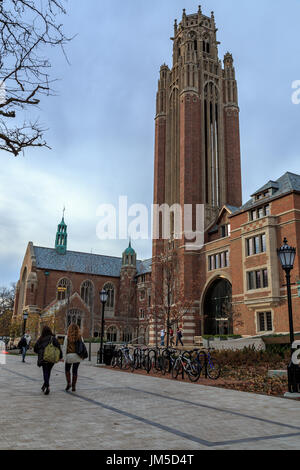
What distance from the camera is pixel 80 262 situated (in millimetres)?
73250

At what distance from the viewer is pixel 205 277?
42562 mm

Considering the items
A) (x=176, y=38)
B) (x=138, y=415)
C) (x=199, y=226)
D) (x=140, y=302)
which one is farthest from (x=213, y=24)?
(x=138, y=415)

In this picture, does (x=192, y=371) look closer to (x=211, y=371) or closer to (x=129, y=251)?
(x=211, y=371)

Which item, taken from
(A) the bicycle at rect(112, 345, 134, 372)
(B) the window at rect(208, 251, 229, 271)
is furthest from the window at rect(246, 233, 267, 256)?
(A) the bicycle at rect(112, 345, 134, 372)

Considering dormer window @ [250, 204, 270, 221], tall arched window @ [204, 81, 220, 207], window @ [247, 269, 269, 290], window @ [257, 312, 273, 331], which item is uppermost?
tall arched window @ [204, 81, 220, 207]

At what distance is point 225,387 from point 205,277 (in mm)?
30140

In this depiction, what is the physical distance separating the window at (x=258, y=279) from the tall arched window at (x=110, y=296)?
40857 millimetres

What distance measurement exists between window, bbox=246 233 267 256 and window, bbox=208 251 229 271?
5146 millimetres

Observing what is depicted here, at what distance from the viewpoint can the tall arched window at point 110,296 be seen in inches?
2798

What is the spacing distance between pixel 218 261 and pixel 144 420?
114 ft

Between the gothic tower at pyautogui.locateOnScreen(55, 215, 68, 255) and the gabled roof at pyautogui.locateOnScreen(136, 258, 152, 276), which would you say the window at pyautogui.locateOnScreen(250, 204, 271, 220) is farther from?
the gothic tower at pyautogui.locateOnScreen(55, 215, 68, 255)

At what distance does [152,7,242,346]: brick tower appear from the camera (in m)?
48.8

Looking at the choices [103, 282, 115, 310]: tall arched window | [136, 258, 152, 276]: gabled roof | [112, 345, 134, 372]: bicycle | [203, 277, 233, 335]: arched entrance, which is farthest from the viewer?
[136, 258, 152, 276]: gabled roof

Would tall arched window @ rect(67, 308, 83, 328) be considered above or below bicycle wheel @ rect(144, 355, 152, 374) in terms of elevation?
above
